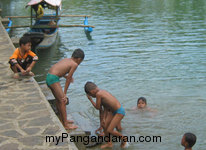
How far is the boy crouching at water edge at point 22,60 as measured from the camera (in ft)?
29.0

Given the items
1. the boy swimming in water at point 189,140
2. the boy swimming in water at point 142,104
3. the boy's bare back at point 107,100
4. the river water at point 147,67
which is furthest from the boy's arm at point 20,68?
the boy swimming in water at point 189,140

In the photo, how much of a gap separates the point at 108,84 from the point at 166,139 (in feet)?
14.0

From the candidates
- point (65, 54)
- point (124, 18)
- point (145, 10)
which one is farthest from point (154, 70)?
point (145, 10)

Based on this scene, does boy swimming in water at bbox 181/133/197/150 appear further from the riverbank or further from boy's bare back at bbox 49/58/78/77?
boy's bare back at bbox 49/58/78/77

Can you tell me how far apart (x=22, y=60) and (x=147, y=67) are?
20.1ft

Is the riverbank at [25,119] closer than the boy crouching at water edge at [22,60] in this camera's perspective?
Yes

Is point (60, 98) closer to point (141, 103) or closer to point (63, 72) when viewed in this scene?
point (63, 72)

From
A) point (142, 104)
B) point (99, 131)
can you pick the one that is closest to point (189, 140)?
point (99, 131)

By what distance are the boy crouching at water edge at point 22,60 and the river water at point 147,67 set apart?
6.08 feet

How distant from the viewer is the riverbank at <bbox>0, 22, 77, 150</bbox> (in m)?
5.70

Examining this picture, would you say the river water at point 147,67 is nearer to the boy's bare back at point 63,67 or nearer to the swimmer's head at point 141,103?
the swimmer's head at point 141,103

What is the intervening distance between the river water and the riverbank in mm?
1795

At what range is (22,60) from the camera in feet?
29.7

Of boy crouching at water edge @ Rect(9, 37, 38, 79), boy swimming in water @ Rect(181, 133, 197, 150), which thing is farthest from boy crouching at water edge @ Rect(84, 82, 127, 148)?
boy crouching at water edge @ Rect(9, 37, 38, 79)
